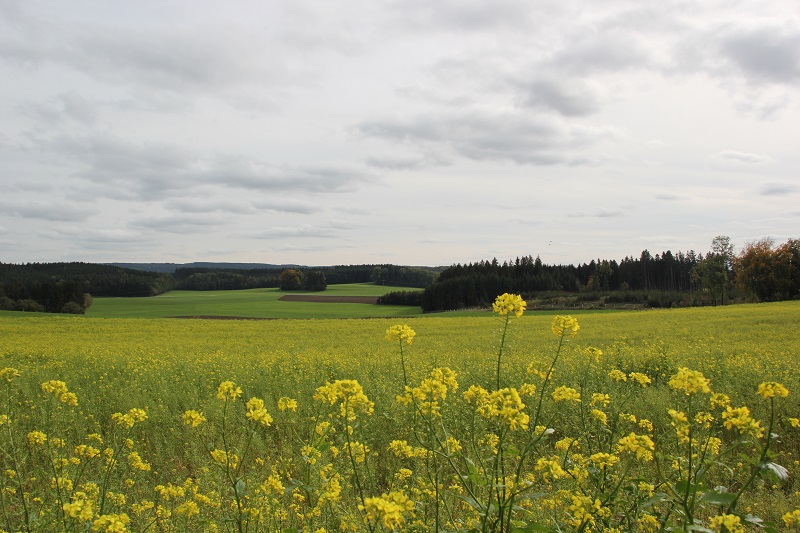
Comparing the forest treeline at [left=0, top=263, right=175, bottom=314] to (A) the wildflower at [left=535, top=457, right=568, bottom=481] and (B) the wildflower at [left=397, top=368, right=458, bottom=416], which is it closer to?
(B) the wildflower at [left=397, top=368, right=458, bottom=416]

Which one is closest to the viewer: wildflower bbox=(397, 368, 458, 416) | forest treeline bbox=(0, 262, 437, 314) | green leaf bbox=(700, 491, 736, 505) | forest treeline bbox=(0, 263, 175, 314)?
green leaf bbox=(700, 491, 736, 505)

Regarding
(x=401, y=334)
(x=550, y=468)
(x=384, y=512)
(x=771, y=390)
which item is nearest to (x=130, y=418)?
(x=401, y=334)

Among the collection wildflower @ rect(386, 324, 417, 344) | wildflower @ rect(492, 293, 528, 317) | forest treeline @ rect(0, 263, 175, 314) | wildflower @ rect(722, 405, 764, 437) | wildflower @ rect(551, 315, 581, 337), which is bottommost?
forest treeline @ rect(0, 263, 175, 314)

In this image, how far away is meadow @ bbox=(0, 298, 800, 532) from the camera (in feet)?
8.20

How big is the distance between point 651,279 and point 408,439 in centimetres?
10505

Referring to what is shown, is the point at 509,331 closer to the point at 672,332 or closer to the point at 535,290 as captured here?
the point at 672,332

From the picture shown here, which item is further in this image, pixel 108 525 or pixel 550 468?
pixel 550 468

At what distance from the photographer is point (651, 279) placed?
9856cm

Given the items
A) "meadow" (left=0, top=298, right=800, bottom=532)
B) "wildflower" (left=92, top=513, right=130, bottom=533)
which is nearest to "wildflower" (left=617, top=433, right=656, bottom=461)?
"meadow" (left=0, top=298, right=800, bottom=532)

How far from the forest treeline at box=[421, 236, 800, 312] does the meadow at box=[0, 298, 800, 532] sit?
45.1m

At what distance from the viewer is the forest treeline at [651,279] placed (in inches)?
2168

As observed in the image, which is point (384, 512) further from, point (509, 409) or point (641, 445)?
point (641, 445)

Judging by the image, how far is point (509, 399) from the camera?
234cm

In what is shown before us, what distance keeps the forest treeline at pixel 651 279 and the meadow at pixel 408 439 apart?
4507 centimetres
